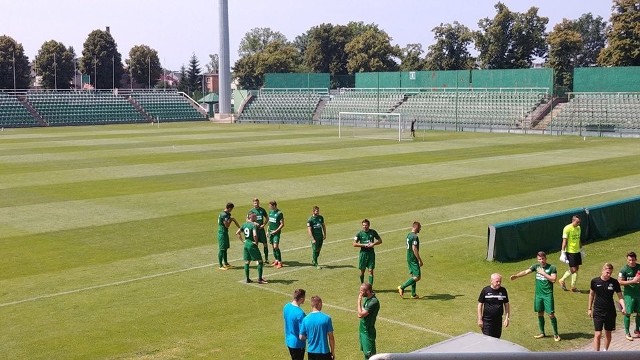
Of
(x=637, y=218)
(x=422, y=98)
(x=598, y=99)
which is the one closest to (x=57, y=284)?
(x=637, y=218)

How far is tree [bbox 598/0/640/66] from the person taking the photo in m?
74.9

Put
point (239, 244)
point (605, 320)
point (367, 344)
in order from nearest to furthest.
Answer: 1. point (367, 344)
2. point (605, 320)
3. point (239, 244)

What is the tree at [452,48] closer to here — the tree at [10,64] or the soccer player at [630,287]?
the tree at [10,64]

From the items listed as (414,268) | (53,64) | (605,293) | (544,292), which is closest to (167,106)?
(53,64)

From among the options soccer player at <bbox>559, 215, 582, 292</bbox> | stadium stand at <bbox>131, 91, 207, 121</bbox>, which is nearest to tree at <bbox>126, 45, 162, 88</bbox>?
stadium stand at <bbox>131, 91, 207, 121</bbox>

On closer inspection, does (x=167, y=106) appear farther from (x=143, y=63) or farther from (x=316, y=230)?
(x=316, y=230)

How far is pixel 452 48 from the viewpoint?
103500 mm

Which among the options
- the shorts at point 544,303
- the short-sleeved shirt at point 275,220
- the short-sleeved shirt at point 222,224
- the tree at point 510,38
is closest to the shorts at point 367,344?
the shorts at point 544,303

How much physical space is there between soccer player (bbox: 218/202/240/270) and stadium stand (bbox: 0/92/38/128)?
65192mm

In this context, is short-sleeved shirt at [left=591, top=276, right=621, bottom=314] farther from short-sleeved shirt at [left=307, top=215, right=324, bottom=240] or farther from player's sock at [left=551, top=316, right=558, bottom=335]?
short-sleeved shirt at [left=307, top=215, right=324, bottom=240]

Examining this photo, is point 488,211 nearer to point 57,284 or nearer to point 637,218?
point 637,218

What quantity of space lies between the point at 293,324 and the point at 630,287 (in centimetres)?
673

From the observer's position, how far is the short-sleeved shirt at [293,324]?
10633 mm

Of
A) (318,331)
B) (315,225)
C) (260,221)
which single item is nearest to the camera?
(318,331)
